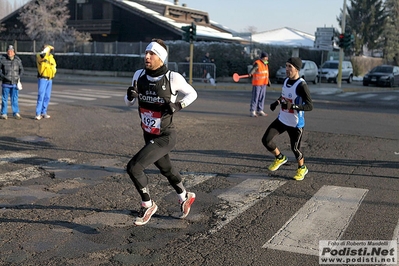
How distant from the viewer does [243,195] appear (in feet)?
22.3

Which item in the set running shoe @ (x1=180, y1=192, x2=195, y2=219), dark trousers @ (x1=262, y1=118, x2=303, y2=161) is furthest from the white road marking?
dark trousers @ (x1=262, y1=118, x2=303, y2=161)

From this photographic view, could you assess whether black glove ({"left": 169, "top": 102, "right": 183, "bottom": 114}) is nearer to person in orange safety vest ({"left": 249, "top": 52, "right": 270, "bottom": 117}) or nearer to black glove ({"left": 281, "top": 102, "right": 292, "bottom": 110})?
black glove ({"left": 281, "top": 102, "right": 292, "bottom": 110})

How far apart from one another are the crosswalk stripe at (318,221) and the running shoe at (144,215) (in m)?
1.38

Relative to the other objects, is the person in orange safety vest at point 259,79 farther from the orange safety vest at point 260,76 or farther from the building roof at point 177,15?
the building roof at point 177,15

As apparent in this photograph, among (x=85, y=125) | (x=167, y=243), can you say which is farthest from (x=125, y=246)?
(x=85, y=125)

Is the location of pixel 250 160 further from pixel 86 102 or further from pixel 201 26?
pixel 201 26

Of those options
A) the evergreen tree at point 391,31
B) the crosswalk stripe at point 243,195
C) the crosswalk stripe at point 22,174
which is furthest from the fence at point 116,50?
the evergreen tree at point 391,31

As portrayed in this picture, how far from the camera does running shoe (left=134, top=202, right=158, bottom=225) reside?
5484 mm

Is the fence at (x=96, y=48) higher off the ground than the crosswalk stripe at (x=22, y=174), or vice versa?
the fence at (x=96, y=48)

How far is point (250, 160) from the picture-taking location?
9.20 m

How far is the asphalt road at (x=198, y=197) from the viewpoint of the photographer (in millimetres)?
4805

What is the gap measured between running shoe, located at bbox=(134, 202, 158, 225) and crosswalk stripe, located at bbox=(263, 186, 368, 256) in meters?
1.38

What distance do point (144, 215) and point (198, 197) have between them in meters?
1.30

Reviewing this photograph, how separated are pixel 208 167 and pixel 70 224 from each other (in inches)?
137
